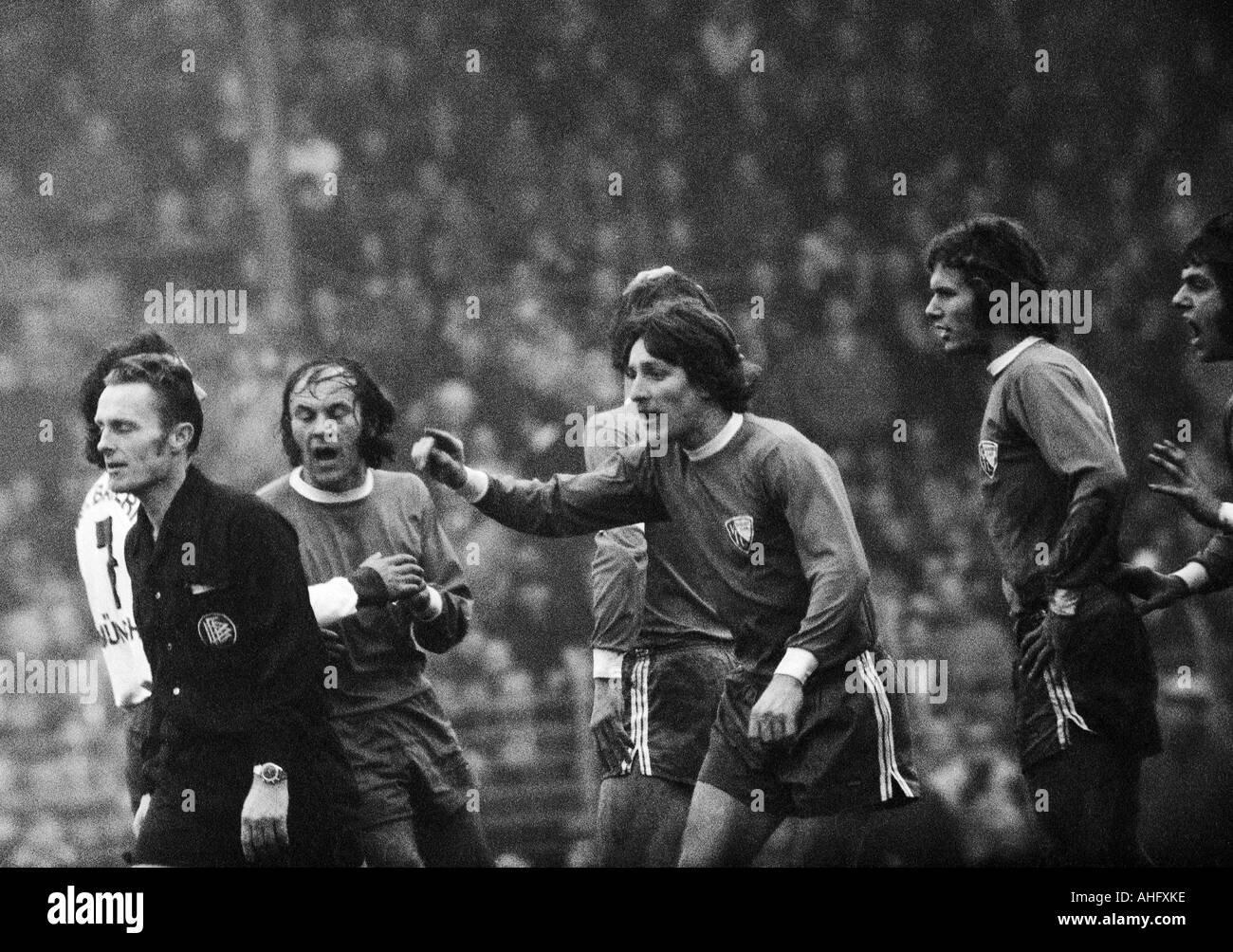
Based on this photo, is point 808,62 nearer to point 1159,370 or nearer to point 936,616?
point 1159,370

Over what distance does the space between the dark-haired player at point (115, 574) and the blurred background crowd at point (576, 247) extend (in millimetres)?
63

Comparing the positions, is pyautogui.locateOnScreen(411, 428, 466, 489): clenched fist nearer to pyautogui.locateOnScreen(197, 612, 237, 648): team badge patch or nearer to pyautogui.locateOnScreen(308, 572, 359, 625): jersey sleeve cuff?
pyautogui.locateOnScreen(308, 572, 359, 625): jersey sleeve cuff

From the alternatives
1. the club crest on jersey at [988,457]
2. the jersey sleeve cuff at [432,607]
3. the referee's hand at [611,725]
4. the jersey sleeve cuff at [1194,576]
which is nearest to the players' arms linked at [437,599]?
the jersey sleeve cuff at [432,607]

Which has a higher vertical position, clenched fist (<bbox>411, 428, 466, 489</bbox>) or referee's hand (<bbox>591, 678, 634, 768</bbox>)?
clenched fist (<bbox>411, 428, 466, 489</bbox>)

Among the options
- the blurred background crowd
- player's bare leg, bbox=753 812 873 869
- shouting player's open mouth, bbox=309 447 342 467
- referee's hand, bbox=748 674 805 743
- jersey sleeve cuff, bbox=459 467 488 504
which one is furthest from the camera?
the blurred background crowd

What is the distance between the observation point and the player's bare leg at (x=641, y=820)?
12.5 feet

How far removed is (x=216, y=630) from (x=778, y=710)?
1.31 meters

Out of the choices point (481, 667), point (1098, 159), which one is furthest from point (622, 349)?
point (1098, 159)

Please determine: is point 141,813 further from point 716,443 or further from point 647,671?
point 716,443

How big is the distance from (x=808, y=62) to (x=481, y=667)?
1.70m

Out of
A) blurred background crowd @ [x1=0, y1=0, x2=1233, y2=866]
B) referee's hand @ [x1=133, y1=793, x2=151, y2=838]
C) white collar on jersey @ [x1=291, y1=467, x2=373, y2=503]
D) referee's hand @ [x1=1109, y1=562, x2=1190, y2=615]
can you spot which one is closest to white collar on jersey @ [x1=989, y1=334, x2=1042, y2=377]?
blurred background crowd @ [x1=0, y1=0, x2=1233, y2=866]

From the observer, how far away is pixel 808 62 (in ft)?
13.3

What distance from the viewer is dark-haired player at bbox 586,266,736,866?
377 cm

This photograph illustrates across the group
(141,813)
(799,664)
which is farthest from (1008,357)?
(141,813)
